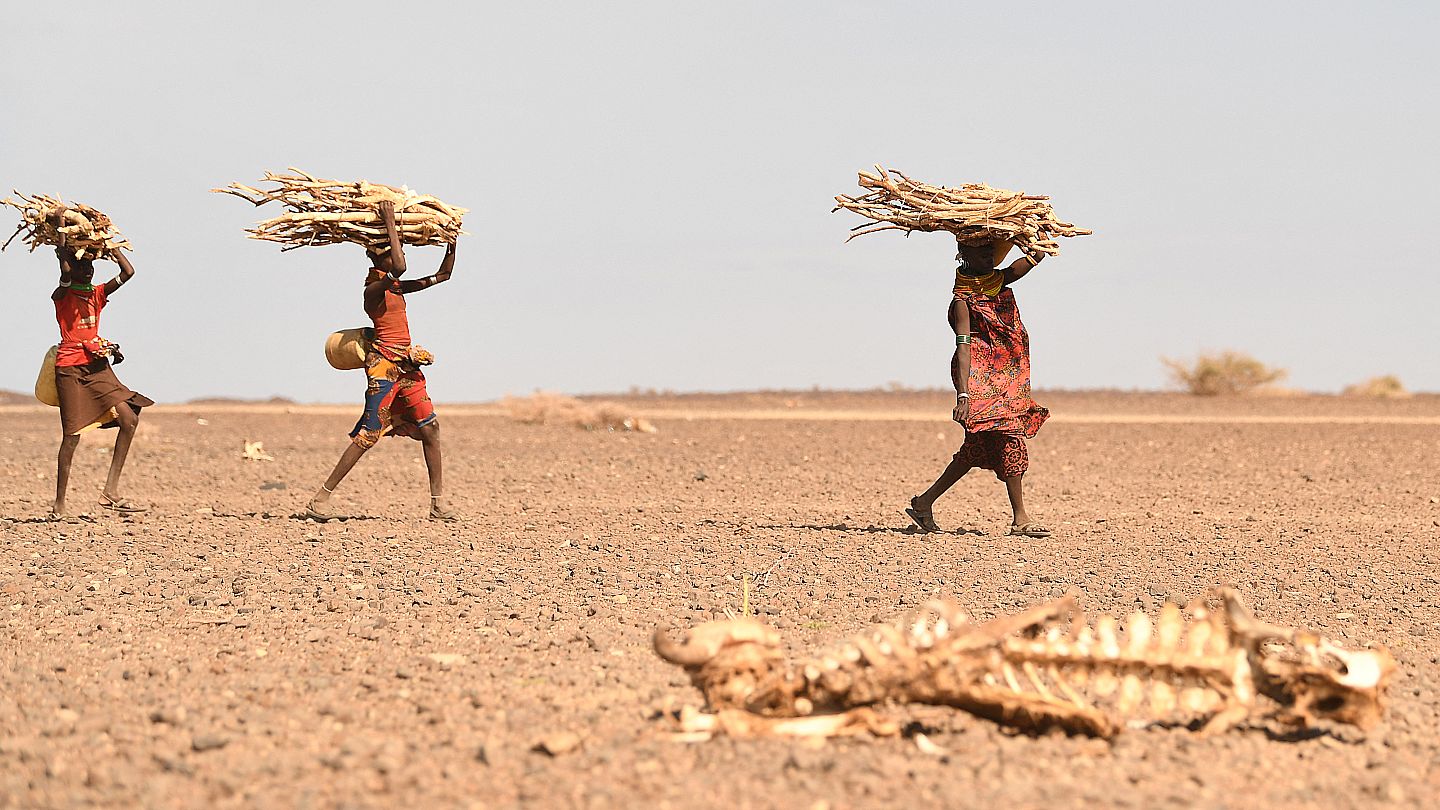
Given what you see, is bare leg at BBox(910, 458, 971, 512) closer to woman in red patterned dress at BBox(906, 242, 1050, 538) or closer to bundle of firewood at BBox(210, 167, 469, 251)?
woman in red patterned dress at BBox(906, 242, 1050, 538)

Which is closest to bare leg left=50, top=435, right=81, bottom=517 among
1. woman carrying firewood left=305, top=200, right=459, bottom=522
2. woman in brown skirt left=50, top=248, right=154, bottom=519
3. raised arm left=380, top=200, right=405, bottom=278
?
woman in brown skirt left=50, top=248, right=154, bottom=519

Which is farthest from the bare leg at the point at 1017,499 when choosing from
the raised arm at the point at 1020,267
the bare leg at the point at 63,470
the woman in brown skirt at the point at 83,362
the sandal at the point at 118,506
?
the bare leg at the point at 63,470

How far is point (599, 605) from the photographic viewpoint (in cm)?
720

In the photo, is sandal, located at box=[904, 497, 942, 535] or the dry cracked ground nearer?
the dry cracked ground

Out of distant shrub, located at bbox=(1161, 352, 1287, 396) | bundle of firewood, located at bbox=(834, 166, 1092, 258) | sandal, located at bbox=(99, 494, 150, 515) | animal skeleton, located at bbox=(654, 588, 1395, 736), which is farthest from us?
distant shrub, located at bbox=(1161, 352, 1287, 396)

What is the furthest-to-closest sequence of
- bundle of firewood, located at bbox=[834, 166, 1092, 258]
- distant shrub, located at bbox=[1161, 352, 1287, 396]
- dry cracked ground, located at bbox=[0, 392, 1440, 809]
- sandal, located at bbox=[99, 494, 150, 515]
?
distant shrub, located at bbox=[1161, 352, 1287, 396] < sandal, located at bbox=[99, 494, 150, 515] < bundle of firewood, located at bbox=[834, 166, 1092, 258] < dry cracked ground, located at bbox=[0, 392, 1440, 809]

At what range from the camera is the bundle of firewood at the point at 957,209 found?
939 cm

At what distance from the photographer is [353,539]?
32.4ft

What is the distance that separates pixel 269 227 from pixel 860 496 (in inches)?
246

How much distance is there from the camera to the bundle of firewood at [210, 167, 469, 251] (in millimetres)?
9961

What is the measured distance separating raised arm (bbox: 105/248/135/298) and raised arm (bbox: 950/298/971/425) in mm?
6392

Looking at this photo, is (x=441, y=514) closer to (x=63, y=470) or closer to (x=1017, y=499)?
(x=63, y=470)

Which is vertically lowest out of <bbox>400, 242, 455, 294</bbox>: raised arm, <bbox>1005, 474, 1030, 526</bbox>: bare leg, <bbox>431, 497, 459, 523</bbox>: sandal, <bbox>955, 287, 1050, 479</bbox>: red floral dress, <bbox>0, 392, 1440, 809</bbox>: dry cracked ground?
<bbox>0, 392, 1440, 809</bbox>: dry cracked ground

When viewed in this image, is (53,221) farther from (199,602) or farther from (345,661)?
(345,661)
